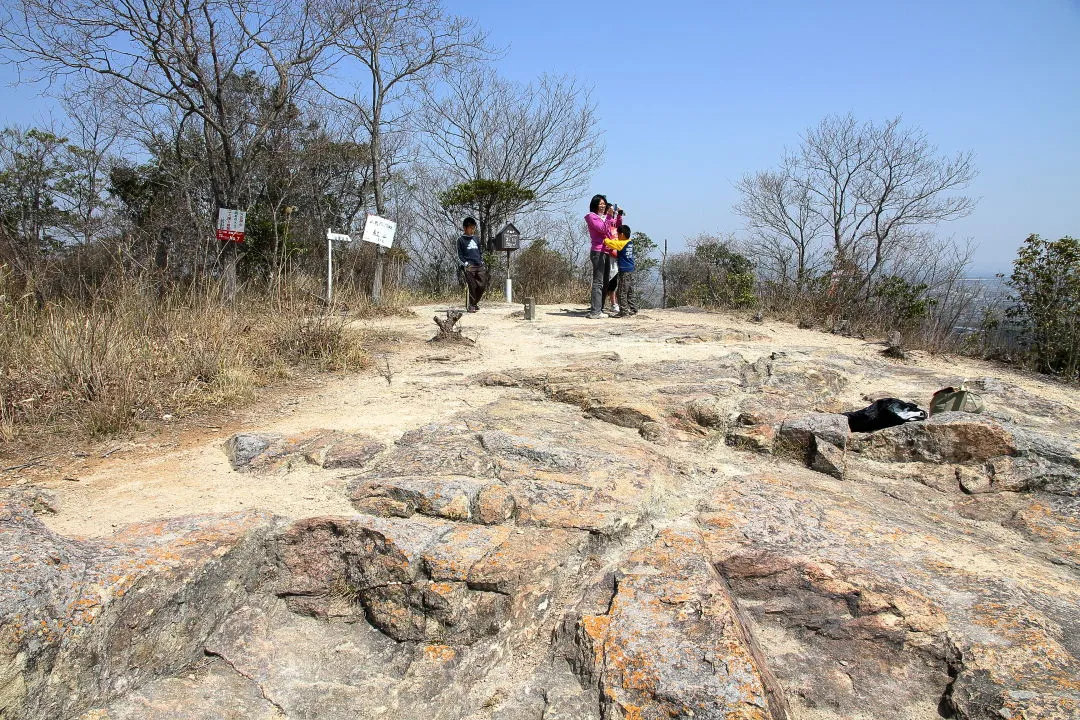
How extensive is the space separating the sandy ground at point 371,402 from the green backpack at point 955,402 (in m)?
0.53

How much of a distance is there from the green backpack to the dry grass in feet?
13.5

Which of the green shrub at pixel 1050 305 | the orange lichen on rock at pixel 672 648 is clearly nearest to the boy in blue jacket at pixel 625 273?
the green shrub at pixel 1050 305

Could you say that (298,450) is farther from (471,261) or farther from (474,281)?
(474,281)

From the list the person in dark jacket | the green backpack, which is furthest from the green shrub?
the person in dark jacket

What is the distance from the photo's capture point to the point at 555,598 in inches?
86.4

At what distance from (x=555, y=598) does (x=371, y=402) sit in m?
2.49

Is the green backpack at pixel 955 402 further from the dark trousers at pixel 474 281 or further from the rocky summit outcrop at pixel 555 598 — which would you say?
the dark trousers at pixel 474 281

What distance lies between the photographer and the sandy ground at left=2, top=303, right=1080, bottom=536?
2.73 meters

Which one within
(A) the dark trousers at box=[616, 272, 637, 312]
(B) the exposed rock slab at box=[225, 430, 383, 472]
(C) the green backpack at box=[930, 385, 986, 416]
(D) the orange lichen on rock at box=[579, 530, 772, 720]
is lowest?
(D) the orange lichen on rock at box=[579, 530, 772, 720]

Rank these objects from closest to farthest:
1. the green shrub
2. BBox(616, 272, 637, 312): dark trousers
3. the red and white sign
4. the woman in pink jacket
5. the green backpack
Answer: the green backpack < the green shrub < the red and white sign < the woman in pink jacket < BBox(616, 272, 637, 312): dark trousers

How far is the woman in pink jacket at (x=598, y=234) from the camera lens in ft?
29.5

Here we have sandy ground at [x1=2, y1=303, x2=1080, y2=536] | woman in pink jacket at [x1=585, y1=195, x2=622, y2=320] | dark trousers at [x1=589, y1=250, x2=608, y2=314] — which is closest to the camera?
sandy ground at [x1=2, y1=303, x2=1080, y2=536]

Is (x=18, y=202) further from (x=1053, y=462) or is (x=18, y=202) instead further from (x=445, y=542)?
(x=1053, y=462)

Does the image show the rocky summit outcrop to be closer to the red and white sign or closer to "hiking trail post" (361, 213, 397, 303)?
the red and white sign
